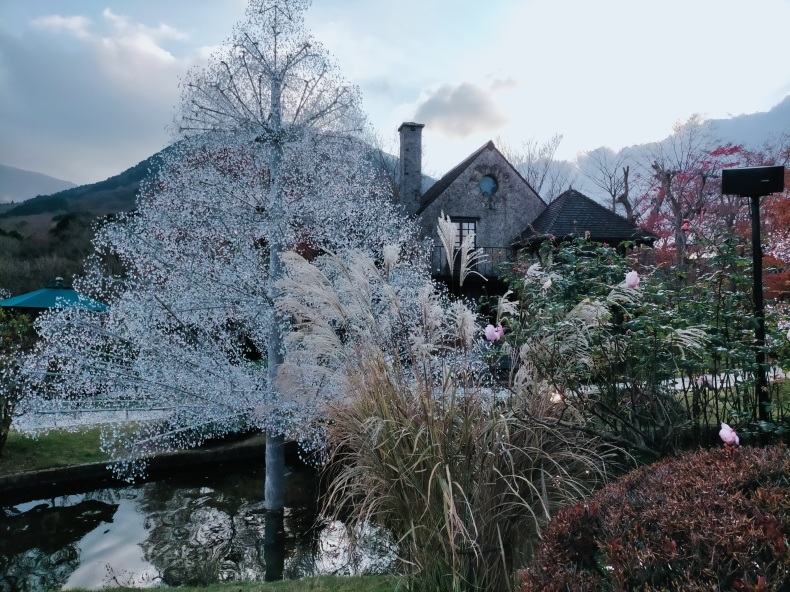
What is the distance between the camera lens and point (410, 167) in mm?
16312

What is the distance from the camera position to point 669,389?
138 inches

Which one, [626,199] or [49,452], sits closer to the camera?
[49,452]

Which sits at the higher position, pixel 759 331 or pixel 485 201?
pixel 485 201

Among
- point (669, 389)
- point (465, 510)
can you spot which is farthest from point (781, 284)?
point (465, 510)

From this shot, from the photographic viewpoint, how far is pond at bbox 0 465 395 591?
4.76 meters

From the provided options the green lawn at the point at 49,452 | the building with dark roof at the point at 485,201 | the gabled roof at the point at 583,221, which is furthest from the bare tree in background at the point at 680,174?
the green lawn at the point at 49,452

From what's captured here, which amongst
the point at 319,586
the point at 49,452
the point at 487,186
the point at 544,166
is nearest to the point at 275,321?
the point at 319,586

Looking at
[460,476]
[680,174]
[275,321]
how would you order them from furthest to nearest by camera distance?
[680,174]
[275,321]
[460,476]

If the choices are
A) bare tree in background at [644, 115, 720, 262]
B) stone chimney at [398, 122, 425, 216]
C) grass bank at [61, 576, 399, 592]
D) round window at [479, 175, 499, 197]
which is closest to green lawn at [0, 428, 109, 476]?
grass bank at [61, 576, 399, 592]

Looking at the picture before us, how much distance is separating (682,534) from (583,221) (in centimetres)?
1420

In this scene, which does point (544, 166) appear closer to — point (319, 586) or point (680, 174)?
point (680, 174)

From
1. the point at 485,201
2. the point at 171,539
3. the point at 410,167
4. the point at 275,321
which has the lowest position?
the point at 171,539

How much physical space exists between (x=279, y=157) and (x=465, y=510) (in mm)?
4277

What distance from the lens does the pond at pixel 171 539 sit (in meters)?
4.76
